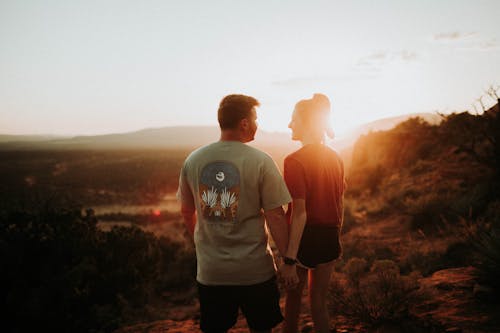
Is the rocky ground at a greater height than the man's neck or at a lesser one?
lesser

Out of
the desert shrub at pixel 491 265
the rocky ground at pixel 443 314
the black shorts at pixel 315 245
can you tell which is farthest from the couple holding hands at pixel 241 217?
the desert shrub at pixel 491 265

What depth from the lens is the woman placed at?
239cm

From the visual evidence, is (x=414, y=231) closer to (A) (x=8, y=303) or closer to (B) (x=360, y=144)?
(A) (x=8, y=303)

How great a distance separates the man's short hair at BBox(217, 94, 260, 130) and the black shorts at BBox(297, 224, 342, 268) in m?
0.90

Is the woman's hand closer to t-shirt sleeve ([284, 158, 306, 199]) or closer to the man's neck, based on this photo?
t-shirt sleeve ([284, 158, 306, 199])

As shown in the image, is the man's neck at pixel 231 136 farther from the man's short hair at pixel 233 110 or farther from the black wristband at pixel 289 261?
the black wristband at pixel 289 261

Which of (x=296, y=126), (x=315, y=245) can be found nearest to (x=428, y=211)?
(x=315, y=245)

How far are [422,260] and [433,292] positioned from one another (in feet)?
5.98

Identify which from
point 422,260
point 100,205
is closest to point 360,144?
point 422,260

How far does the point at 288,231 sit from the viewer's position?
7.54ft

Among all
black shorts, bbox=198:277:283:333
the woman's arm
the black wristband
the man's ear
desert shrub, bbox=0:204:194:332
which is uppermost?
the man's ear

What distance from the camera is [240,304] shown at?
2236 millimetres

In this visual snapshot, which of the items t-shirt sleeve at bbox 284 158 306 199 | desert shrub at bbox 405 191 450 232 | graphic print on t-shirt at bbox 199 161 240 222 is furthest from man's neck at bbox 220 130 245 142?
desert shrub at bbox 405 191 450 232

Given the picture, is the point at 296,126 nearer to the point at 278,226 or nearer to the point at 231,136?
the point at 231,136
